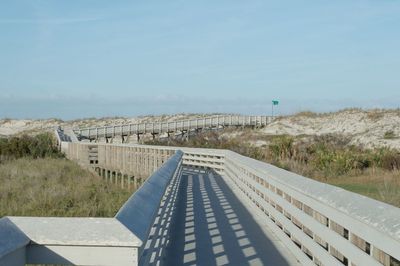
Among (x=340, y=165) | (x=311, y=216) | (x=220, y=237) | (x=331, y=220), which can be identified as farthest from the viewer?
(x=340, y=165)

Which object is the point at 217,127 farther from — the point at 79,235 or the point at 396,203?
the point at 79,235

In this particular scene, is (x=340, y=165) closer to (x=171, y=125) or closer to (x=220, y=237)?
(x=220, y=237)

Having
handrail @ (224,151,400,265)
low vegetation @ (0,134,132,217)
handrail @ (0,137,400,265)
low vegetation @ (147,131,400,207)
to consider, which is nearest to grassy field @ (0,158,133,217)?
low vegetation @ (0,134,132,217)

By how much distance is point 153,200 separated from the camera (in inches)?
237

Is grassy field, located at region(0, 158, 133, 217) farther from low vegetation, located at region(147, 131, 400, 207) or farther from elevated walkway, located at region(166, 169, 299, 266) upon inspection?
low vegetation, located at region(147, 131, 400, 207)

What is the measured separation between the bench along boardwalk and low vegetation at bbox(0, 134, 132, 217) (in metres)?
3.66

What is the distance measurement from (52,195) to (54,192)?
758 millimetres

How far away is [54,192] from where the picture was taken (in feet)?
79.3

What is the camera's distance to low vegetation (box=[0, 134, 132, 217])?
20.5 meters

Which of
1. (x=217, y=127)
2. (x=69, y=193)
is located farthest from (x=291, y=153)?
(x=217, y=127)

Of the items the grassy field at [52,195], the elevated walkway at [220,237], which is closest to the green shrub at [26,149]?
the grassy field at [52,195]

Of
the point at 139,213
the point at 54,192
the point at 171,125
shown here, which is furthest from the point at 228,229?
the point at 171,125

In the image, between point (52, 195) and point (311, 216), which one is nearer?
point (311, 216)

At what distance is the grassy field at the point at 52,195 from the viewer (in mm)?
20438
